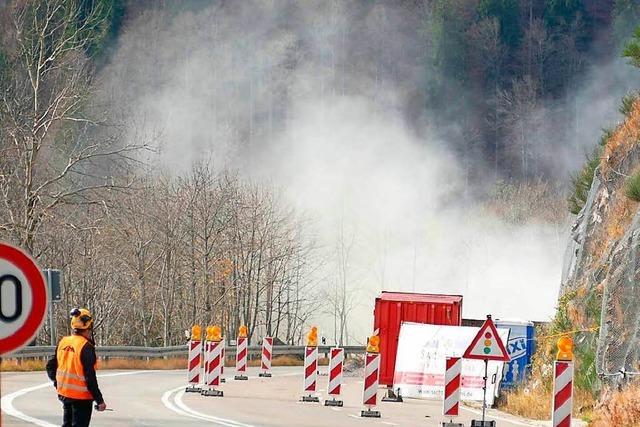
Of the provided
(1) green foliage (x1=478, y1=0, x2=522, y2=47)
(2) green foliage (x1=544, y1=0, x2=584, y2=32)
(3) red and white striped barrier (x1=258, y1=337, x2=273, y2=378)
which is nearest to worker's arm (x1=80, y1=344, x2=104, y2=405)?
(3) red and white striped barrier (x1=258, y1=337, x2=273, y2=378)

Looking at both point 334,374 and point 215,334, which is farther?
point 215,334

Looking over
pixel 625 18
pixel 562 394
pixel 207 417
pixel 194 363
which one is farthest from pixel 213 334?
pixel 625 18

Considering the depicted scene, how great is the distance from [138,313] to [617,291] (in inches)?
1769

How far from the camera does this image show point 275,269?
6900 cm

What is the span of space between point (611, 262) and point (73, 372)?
1322 cm

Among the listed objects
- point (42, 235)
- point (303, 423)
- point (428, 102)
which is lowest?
point (303, 423)

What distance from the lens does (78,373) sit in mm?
12383

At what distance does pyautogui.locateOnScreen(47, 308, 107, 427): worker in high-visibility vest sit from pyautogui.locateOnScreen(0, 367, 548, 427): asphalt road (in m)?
5.34

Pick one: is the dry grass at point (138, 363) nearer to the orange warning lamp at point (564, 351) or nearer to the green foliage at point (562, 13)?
the orange warning lamp at point (564, 351)

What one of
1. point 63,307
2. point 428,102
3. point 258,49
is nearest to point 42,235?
point 63,307

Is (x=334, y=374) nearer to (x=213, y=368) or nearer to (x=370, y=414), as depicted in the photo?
(x=213, y=368)

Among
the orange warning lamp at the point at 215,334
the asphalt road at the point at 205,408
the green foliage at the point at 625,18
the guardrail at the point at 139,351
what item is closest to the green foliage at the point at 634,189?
the asphalt road at the point at 205,408

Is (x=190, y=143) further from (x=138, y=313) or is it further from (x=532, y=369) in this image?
(x=532, y=369)

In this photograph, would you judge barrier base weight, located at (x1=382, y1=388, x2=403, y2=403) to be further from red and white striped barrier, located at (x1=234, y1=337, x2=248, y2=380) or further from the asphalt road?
red and white striped barrier, located at (x1=234, y1=337, x2=248, y2=380)
